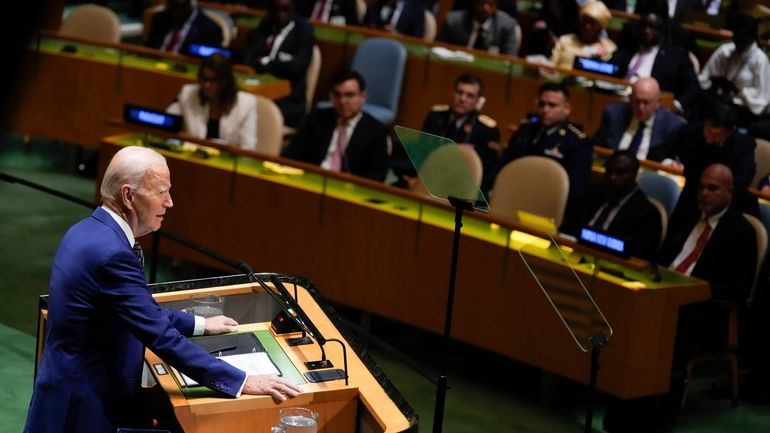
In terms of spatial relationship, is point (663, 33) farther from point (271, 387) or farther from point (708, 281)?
point (271, 387)

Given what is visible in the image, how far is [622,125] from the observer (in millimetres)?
6910

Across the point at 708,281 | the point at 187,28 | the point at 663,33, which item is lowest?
the point at 708,281

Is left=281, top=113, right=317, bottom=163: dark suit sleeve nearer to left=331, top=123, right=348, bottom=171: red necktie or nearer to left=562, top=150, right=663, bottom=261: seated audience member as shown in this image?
left=331, top=123, right=348, bottom=171: red necktie

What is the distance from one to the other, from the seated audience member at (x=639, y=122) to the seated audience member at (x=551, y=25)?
2.55 m

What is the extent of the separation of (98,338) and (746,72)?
6.58 m

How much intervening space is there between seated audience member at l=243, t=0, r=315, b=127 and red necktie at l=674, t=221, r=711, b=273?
142 inches

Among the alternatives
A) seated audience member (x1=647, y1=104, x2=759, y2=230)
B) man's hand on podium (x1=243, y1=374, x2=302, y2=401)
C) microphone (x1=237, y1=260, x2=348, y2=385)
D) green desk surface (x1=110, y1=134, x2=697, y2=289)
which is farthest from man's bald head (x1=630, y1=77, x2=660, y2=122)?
man's hand on podium (x1=243, y1=374, x2=302, y2=401)

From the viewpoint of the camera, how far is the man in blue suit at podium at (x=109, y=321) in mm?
2428

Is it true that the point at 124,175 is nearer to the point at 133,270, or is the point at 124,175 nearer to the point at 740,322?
the point at 133,270

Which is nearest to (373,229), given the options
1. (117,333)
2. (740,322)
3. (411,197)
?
(411,197)

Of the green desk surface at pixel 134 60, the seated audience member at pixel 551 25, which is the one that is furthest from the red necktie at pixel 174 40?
the seated audience member at pixel 551 25

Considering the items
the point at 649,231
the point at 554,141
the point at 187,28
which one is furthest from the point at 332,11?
the point at 649,231

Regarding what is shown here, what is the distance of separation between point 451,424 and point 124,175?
264 centimetres

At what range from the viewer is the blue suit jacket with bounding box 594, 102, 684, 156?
6766 mm
